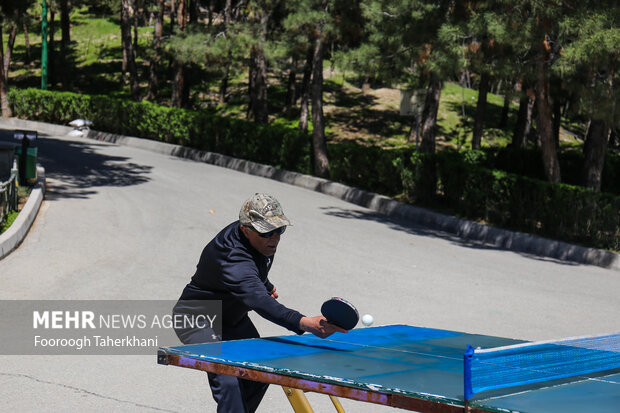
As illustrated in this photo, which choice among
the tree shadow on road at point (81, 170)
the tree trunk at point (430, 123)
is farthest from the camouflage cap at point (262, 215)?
the tree trunk at point (430, 123)

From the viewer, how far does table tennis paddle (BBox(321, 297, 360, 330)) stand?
3.84 m

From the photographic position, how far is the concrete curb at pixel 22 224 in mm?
11211

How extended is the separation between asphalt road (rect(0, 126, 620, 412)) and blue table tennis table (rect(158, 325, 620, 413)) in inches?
74.9

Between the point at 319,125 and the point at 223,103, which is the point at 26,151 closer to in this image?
the point at 319,125

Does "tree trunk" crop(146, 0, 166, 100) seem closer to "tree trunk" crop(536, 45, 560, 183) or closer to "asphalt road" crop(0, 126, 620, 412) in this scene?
"asphalt road" crop(0, 126, 620, 412)

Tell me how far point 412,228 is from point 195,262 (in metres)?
6.53

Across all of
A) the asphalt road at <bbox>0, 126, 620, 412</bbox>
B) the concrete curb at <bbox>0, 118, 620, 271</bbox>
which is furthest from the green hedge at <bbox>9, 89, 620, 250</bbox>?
the asphalt road at <bbox>0, 126, 620, 412</bbox>

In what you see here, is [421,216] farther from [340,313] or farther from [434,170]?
[340,313]

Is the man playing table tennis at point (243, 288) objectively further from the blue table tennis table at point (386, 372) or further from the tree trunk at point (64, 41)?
the tree trunk at point (64, 41)

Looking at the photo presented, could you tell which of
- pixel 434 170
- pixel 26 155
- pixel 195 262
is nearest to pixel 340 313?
pixel 195 262

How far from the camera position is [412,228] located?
16.6 m

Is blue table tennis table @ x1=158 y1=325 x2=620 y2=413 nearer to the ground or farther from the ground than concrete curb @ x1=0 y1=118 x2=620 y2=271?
farther from the ground

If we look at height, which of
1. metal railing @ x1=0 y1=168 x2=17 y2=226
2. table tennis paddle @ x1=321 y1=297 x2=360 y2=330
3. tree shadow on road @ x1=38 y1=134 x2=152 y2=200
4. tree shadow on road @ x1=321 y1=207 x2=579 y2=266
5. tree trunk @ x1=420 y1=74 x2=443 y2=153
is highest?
table tennis paddle @ x1=321 y1=297 x2=360 y2=330

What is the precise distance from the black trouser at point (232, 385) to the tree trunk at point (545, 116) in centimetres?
1221
